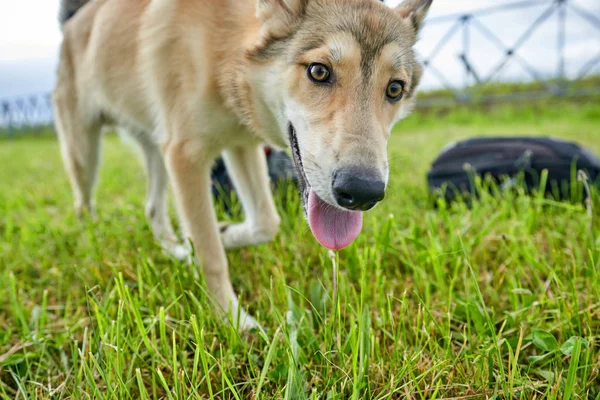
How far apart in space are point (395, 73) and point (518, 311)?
911mm

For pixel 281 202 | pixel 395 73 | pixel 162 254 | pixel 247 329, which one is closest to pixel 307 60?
pixel 395 73

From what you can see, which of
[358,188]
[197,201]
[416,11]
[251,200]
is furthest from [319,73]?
[251,200]

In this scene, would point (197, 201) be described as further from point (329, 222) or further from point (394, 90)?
point (394, 90)

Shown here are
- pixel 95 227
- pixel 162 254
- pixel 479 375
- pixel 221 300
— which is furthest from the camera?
pixel 95 227

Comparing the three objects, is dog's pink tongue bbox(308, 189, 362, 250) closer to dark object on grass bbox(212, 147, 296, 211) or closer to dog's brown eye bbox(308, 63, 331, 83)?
dog's brown eye bbox(308, 63, 331, 83)

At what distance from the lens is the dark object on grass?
3.18 meters

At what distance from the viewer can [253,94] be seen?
187 cm

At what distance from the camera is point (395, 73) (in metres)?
1.69

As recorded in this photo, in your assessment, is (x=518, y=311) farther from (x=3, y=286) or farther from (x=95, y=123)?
Result: (x=95, y=123)

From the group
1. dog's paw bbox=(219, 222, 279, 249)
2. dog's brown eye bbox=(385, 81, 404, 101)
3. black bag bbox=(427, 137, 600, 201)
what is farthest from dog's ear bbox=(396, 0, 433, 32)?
black bag bbox=(427, 137, 600, 201)

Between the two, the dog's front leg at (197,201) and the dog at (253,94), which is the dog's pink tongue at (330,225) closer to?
the dog at (253,94)

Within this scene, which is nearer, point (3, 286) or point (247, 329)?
point (247, 329)

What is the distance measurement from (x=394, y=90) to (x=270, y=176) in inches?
69.2

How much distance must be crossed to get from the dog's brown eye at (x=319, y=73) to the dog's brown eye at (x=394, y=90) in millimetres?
240
